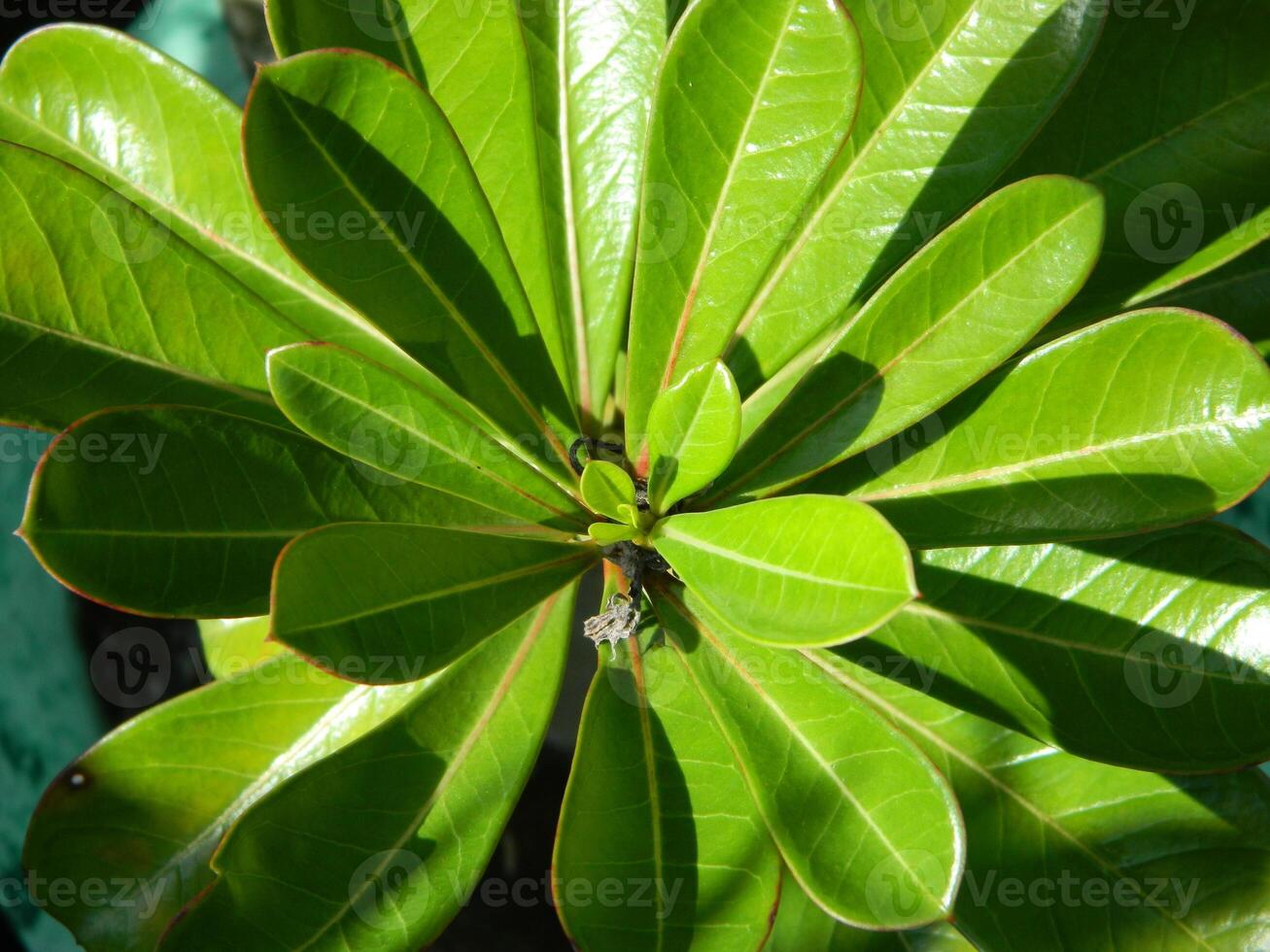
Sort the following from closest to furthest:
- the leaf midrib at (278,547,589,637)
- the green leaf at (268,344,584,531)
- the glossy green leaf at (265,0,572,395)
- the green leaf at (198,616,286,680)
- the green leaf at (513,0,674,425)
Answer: the leaf midrib at (278,547,589,637) < the green leaf at (268,344,584,531) < the glossy green leaf at (265,0,572,395) < the green leaf at (513,0,674,425) < the green leaf at (198,616,286,680)

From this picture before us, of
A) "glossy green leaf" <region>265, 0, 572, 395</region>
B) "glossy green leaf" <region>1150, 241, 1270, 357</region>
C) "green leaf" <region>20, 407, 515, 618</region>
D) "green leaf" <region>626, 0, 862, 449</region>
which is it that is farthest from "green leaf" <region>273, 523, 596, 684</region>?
"glossy green leaf" <region>1150, 241, 1270, 357</region>

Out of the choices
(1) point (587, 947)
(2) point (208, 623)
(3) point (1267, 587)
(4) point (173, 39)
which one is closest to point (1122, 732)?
(3) point (1267, 587)

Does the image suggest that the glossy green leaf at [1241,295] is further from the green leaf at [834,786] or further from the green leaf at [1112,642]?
the green leaf at [834,786]

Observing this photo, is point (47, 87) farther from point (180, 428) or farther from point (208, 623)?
point (208, 623)

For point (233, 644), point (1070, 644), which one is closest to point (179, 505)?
point (233, 644)

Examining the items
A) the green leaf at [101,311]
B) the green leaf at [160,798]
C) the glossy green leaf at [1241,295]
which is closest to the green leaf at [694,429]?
the green leaf at [101,311]

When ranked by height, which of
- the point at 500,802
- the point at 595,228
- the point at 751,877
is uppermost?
the point at 595,228

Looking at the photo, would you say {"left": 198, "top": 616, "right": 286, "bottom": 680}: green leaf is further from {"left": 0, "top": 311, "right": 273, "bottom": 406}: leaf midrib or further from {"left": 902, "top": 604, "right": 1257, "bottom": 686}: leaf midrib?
{"left": 902, "top": 604, "right": 1257, "bottom": 686}: leaf midrib

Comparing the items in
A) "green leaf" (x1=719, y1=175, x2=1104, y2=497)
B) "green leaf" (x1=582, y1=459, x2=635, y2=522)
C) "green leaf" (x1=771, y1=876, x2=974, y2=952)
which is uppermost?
"green leaf" (x1=719, y1=175, x2=1104, y2=497)
